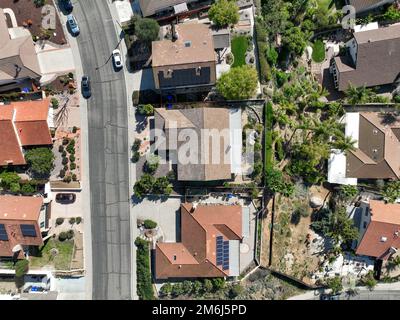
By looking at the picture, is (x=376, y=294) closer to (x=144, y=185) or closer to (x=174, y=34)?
(x=144, y=185)

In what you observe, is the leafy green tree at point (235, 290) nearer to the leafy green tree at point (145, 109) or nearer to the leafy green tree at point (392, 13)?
the leafy green tree at point (145, 109)

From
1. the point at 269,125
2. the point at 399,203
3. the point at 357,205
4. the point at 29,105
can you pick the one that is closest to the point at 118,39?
the point at 29,105

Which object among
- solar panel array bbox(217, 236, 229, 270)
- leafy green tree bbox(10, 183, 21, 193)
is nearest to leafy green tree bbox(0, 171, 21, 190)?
leafy green tree bbox(10, 183, 21, 193)

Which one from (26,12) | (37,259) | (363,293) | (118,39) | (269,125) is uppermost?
(26,12)

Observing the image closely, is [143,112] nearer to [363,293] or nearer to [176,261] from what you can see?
[176,261]

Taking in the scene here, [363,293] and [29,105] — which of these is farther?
[363,293]

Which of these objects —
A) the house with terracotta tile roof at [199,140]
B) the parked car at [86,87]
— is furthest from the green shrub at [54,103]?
the house with terracotta tile roof at [199,140]

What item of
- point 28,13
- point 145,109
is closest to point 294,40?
point 145,109
